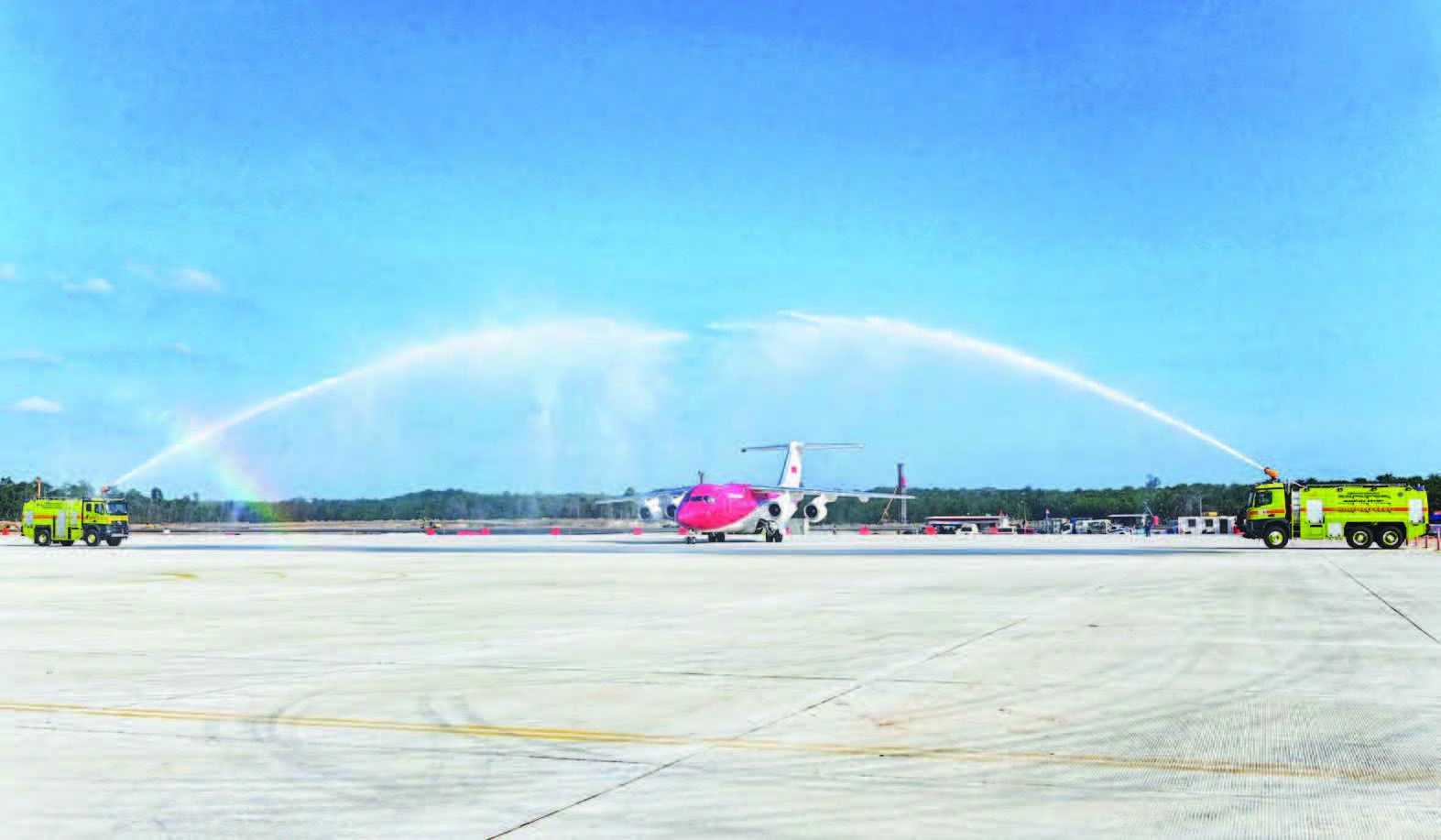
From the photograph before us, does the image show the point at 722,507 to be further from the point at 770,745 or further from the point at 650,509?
the point at 770,745

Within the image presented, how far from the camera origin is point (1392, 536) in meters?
56.9

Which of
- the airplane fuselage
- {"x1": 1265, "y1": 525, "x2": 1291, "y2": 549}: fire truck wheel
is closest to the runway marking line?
{"x1": 1265, "y1": 525, "x2": 1291, "y2": 549}: fire truck wheel

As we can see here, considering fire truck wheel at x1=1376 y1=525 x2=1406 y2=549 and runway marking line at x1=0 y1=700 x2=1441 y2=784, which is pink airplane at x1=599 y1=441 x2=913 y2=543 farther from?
runway marking line at x1=0 y1=700 x2=1441 y2=784

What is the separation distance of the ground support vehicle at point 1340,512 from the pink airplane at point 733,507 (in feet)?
69.9

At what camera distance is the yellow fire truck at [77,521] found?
68.2m

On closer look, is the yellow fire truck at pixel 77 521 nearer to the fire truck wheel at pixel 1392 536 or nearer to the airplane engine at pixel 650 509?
the airplane engine at pixel 650 509

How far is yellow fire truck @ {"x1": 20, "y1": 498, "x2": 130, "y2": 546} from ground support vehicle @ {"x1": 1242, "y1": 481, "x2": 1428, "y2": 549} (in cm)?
6242

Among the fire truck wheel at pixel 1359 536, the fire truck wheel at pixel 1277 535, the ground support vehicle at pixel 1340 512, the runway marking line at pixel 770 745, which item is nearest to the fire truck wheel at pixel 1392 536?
the ground support vehicle at pixel 1340 512

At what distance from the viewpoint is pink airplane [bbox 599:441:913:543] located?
7031 cm

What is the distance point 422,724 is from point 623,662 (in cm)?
448

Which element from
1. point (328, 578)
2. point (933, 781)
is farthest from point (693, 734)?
point (328, 578)

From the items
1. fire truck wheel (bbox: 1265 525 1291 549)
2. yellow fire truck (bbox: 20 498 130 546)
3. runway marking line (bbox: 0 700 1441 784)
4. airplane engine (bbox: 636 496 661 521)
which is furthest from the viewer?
airplane engine (bbox: 636 496 661 521)

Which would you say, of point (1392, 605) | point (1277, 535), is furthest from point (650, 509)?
point (1392, 605)

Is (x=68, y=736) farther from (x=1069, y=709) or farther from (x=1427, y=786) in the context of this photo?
(x=1427, y=786)
